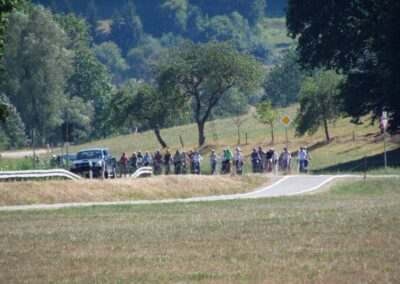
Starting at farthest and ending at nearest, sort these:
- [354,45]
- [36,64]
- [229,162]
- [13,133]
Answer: [13,133] < [36,64] < [354,45] < [229,162]

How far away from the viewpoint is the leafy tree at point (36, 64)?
297 ft

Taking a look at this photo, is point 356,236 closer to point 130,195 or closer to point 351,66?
point 130,195

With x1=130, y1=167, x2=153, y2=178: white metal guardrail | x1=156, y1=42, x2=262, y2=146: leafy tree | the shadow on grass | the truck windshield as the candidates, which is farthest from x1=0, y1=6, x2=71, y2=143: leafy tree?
x1=130, y1=167, x2=153, y2=178: white metal guardrail

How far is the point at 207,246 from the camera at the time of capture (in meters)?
20.5

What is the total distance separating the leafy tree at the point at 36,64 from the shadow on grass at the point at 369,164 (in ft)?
120

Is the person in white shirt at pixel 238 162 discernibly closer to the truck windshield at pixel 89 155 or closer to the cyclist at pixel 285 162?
the cyclist at pixel 285 162

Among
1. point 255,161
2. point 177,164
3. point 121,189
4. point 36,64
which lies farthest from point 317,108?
point 121,189

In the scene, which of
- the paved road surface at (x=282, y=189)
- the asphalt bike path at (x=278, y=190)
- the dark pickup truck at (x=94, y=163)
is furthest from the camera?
the dark pickup truck at (x=94, y=163)

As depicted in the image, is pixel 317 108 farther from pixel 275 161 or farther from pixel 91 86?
pixel 91 86

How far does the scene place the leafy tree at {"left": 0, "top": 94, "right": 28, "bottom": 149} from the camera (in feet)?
340

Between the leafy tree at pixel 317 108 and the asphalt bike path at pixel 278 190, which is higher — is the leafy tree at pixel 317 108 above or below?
above

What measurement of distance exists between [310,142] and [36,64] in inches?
1005

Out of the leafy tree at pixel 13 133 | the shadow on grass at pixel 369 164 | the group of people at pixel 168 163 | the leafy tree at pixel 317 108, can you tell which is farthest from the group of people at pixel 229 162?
the leafy tree at pixel 13 133

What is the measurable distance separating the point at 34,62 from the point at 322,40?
36127mm
